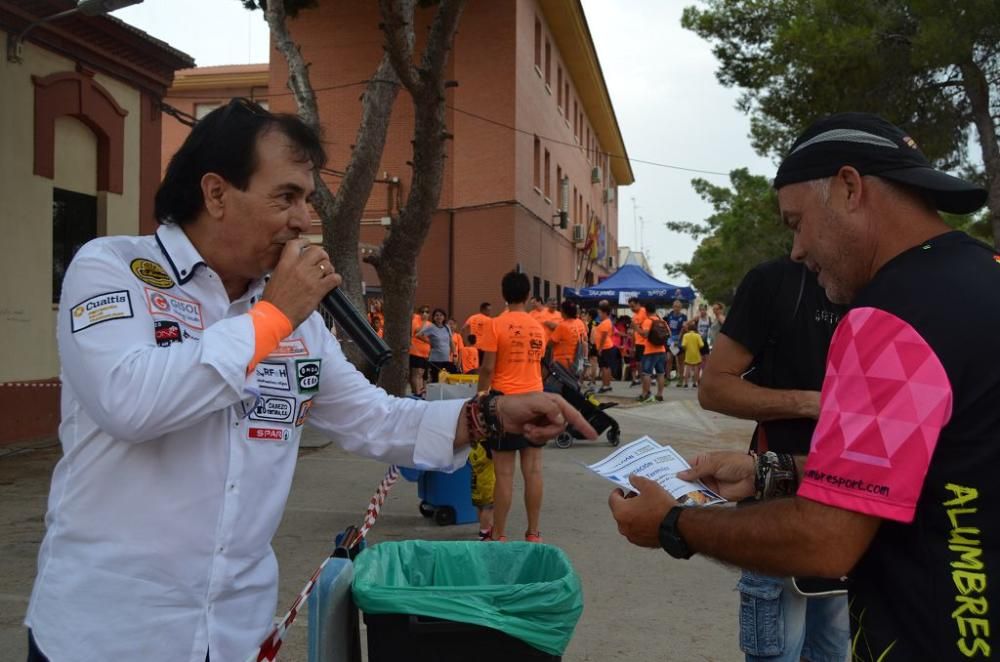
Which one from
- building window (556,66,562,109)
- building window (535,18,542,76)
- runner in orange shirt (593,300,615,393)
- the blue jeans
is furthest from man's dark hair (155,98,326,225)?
building window (556,66,562,109)

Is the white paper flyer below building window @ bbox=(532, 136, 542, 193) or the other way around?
below

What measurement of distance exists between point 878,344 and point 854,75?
19.0 m

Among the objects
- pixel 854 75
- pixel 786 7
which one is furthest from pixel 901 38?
pixel 786 7

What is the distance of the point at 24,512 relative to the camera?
7129 millimetres

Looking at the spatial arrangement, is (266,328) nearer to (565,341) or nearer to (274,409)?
(274,409)

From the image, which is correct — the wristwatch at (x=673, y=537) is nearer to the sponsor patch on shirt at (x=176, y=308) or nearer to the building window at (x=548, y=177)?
the sponsor patch on shirt at (x=176, y=308)

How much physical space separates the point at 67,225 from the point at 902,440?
1154 cm

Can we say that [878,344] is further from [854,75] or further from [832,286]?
[854,75]

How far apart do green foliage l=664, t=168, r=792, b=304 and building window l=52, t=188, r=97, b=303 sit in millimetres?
27513

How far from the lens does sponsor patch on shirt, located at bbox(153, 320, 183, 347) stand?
1819 mm

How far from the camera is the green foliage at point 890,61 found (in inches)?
632

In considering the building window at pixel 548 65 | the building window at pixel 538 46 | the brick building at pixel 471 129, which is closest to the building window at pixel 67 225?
the brick building at pixel 471 129

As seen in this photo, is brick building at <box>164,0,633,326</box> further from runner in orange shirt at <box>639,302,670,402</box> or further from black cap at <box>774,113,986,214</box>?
black cap at <box>774,113,986,214</box>

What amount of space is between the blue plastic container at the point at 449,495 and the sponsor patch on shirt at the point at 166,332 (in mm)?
5117
